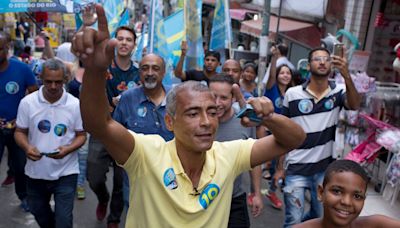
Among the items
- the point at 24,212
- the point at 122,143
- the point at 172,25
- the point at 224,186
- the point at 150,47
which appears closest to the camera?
the point at 122,143

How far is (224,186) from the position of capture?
7.36 feet

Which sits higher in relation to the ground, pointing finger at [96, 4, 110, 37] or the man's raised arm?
pointing finger at [96, 4, 110, 37]

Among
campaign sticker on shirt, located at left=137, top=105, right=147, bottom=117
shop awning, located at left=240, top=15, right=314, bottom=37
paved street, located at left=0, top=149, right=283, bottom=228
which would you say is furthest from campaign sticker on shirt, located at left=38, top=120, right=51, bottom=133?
shop awning, located at left=240, top=15, right=314, bottom=37

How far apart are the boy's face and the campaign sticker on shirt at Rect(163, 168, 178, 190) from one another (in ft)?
2.69

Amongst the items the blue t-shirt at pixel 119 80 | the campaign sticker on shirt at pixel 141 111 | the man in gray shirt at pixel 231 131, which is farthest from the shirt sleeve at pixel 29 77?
the man in gray shirt at pixel 231 131

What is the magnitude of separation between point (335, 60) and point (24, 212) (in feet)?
11.6

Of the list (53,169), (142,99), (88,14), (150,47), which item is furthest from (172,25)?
(88,14)

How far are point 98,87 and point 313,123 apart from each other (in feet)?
8.48

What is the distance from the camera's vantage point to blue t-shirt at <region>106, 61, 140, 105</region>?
454 cm

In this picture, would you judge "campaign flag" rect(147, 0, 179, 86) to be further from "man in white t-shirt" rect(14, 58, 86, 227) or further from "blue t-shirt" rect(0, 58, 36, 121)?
"man in white t-shirt" rect(14, 58, 86, 227)

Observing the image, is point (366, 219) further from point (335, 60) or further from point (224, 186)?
point (335, 60)

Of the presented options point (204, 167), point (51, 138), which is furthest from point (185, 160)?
point (51, 138)

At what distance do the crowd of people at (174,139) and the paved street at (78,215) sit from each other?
0.14 meters

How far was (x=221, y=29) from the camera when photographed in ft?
23.1
